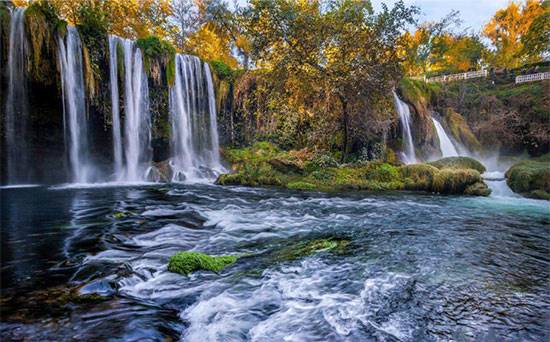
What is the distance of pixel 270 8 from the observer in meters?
12.8

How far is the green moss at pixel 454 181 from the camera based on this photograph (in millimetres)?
10945

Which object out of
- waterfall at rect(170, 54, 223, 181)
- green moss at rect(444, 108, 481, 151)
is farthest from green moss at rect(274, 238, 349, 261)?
green moss at rect(444, 108, 481, 151)

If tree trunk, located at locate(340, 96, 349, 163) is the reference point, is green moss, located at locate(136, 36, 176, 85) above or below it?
above

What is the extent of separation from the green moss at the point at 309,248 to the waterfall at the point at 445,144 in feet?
59.0

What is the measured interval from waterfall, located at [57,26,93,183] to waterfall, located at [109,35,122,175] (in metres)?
1.16

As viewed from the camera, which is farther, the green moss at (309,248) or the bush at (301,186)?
the bush at (301,186)

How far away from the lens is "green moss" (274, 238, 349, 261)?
14.3 ft

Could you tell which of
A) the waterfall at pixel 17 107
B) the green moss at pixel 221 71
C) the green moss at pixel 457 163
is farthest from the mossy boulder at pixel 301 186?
the waterfall at pixel 17 107

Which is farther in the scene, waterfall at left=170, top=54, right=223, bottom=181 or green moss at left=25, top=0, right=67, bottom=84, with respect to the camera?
waterfall at left=170, top=54, right=223, bottom=181

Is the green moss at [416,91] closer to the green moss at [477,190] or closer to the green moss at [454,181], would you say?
the green moss at [454,181]

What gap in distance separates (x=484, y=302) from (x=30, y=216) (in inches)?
319

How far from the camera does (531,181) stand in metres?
11.1

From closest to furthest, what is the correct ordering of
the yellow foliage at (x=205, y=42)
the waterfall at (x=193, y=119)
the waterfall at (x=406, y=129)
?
1. the waterfall at (x=193, y=119)
2. the waterfall at (x=406, y=129)
3. the yellow foliage at (x=205, y=42)

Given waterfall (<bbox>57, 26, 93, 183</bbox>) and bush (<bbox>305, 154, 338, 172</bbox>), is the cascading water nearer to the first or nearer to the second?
waterfall (<bbox>57, 26, 93, 183</bbox>)
